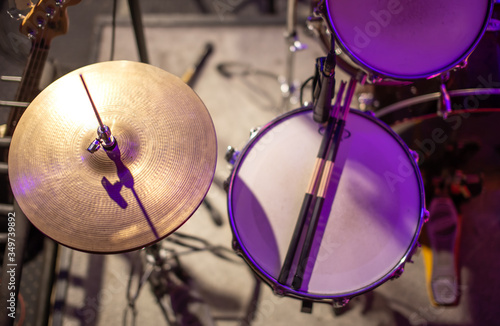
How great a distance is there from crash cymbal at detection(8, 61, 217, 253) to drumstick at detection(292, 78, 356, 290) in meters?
0.37

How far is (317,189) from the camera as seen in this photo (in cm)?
124

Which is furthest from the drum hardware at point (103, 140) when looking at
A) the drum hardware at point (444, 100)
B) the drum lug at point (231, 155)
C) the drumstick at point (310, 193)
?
the drum hardware at point (444, 100)

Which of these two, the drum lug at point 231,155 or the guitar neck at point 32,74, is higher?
the guitar neck at point 32,74

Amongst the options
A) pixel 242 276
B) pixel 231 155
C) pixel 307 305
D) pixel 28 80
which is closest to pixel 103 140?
pixel 231 155

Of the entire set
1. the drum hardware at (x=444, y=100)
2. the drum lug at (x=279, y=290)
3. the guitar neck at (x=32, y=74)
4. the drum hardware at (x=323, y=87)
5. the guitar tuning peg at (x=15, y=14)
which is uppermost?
the drum hardware at (x=444, y=100)

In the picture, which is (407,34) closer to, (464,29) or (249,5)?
(464,29)

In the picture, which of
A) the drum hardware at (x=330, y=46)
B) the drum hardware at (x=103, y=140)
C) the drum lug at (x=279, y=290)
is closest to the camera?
the drum hardware at (x=103, y=140)

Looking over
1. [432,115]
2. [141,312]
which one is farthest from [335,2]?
[141,312]

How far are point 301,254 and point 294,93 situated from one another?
125 centimetres

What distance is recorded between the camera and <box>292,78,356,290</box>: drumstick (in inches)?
46.1

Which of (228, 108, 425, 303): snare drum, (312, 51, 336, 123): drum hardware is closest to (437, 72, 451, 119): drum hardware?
(228, 108, 425, 303): snare drum

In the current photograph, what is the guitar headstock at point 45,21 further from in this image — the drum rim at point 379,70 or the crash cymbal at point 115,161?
the drum rim at point 379,70

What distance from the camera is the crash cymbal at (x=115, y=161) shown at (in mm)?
1049

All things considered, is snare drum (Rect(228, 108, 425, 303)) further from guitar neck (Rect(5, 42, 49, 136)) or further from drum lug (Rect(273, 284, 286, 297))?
guitar neck (Rect(5, 42, 49, 136))
